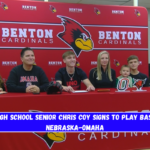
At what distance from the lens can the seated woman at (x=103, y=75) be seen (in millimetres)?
2545

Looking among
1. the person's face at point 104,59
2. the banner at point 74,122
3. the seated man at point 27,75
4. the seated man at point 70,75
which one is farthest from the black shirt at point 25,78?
the person's face at point 104,59

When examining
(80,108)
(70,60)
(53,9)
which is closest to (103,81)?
(70,60)

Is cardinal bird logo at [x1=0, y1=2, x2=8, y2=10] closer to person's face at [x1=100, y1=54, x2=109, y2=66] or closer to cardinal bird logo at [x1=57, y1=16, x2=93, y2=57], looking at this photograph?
cardinal bird logo at [x1=57, y1=16, x2=93, y2=57]

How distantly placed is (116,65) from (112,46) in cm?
34

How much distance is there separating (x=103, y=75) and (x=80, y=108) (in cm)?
93

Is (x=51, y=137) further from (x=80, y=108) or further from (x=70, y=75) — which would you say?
(x=70, y=75)

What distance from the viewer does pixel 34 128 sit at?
1.76 m

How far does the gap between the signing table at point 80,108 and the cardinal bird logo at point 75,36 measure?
1.38 m

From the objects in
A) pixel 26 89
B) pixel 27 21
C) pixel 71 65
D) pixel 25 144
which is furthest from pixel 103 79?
pixel 27 21

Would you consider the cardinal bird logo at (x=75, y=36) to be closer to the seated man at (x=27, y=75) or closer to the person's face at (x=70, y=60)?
the person's face at (x=70, y=60)

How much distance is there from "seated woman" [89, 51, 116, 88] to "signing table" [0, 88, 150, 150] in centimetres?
69

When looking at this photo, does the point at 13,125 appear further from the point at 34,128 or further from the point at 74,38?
the point at 74,38

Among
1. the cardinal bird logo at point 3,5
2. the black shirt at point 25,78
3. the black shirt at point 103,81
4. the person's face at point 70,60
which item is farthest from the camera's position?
the cardinal bird logo at point 3,5

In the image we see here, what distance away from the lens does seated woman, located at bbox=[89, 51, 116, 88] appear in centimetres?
254
